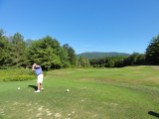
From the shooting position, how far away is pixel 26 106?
9367 millimetres

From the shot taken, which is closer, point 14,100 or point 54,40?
point 14,100

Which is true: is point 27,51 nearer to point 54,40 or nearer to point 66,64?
point 54,40

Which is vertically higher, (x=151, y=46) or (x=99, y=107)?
(x=151, y=46)

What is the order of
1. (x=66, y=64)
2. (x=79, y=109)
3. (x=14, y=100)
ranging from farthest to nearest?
(x=66, y=64)
(x=14, y=100)
(x=79, y=109)

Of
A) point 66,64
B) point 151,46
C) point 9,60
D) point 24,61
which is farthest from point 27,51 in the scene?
point 151,46

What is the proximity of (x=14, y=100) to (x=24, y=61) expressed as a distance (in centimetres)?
5092

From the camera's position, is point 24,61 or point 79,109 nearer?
point 79,109

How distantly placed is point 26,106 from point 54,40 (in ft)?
191

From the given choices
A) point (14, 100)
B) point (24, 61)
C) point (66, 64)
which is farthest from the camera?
point (66, 64)

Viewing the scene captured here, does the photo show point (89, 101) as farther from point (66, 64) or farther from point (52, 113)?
point (66, 64)

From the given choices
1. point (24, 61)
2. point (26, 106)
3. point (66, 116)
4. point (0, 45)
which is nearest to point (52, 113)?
point (66, 116)

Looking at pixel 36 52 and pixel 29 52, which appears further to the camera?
pixel 29 52

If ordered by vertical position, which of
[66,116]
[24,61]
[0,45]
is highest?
[0,45]

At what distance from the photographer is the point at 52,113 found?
807 cm
